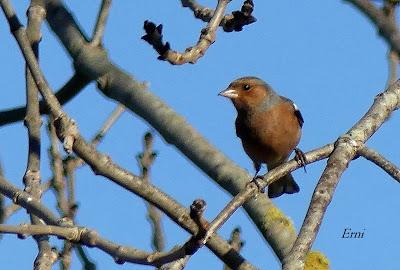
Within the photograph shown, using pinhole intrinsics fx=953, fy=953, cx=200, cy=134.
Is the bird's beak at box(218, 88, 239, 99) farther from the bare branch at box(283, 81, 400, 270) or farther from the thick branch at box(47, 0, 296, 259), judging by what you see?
the bare branch at box(283, 81, 400, 270)

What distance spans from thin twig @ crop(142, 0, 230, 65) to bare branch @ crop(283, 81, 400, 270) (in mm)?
821

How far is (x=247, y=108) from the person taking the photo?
7.61m

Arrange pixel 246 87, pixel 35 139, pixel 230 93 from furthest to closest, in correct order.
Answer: pixel 246 87 < pixel 230 93 < pixel 35 139

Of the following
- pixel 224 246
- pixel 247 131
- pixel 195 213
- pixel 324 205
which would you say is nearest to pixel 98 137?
pixel 247 131

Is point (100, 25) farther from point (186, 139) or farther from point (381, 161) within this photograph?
point (381, 161)

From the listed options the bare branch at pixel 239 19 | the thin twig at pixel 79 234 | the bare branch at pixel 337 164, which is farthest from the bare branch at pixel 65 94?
the bare branch at pixel 337 164

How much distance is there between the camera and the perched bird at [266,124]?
7250mm

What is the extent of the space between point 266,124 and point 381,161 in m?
2.73

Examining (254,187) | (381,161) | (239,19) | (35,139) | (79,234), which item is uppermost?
(239,19)

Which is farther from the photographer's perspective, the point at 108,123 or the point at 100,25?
the point at 108,123

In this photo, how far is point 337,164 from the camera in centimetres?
448

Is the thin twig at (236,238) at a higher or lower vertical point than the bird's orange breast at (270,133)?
lower

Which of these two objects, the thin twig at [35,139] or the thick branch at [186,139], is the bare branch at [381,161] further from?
the thin twig at [35,139]

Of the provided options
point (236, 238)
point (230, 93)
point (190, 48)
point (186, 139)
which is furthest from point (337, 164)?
point (230, 93)
